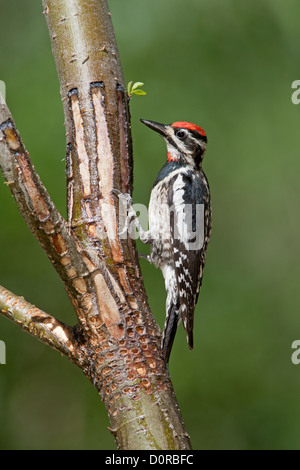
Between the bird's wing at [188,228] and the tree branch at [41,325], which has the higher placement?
the bird's wing at [188,228]

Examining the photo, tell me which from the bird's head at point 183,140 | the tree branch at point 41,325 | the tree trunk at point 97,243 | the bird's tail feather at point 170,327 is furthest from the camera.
→ the bird's head at point 183,140

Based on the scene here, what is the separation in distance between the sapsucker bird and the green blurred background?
99cm

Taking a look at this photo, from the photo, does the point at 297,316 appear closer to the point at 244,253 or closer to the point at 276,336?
the point at 276,336

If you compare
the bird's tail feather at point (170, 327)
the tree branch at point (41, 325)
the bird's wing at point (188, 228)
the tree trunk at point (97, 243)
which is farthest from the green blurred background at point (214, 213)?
the tree branch at point (41, 325)

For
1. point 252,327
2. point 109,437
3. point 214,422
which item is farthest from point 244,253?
point 109,437

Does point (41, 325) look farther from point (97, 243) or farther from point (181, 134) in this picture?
point (181, 134)

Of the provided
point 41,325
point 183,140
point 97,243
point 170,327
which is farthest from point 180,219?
point 41,325

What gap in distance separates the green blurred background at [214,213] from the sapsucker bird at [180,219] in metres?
0.99

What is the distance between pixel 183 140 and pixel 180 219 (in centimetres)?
44

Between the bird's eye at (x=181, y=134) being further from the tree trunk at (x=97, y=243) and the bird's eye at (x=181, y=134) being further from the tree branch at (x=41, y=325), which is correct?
the tree branch at (x=41, y=325)

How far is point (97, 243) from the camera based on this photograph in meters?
2.10

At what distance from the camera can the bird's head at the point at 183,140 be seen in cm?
320

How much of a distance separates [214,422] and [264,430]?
36cm

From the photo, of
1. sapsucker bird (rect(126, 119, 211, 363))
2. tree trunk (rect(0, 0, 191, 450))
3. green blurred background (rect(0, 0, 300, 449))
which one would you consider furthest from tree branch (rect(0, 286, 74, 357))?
green blurred background (rect(0, 0, 300, 449))
